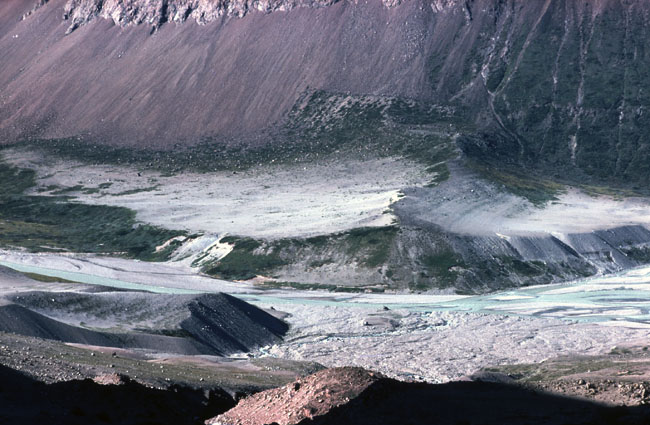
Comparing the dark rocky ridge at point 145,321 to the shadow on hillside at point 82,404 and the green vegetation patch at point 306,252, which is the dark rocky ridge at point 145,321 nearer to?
the shadow on hillside at point 82,404

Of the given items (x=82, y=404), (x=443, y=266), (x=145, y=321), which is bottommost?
(x=443, y=266)

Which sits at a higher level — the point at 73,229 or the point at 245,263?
the point at 73,229

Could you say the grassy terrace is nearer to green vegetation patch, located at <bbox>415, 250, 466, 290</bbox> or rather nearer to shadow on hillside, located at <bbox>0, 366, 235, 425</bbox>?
green vegetation patch, located at <bbox>415, 250, 466, 290</bbox>

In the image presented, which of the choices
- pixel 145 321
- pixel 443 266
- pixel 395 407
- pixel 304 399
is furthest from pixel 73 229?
pixel 395 407

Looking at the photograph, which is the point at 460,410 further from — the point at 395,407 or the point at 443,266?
the point at 443,266

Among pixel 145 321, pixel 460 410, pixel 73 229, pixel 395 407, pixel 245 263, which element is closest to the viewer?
pixel 395 407

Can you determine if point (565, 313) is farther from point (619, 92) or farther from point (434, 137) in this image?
point (619, 92)

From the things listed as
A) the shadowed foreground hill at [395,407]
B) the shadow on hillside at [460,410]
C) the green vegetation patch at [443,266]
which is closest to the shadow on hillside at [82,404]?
the shadowed foreground hill at [395,407]

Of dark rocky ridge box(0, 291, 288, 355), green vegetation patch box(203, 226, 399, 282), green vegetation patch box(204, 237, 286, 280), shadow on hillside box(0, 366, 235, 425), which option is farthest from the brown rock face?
green vegetation patch box(204, 237, 286, 280)
